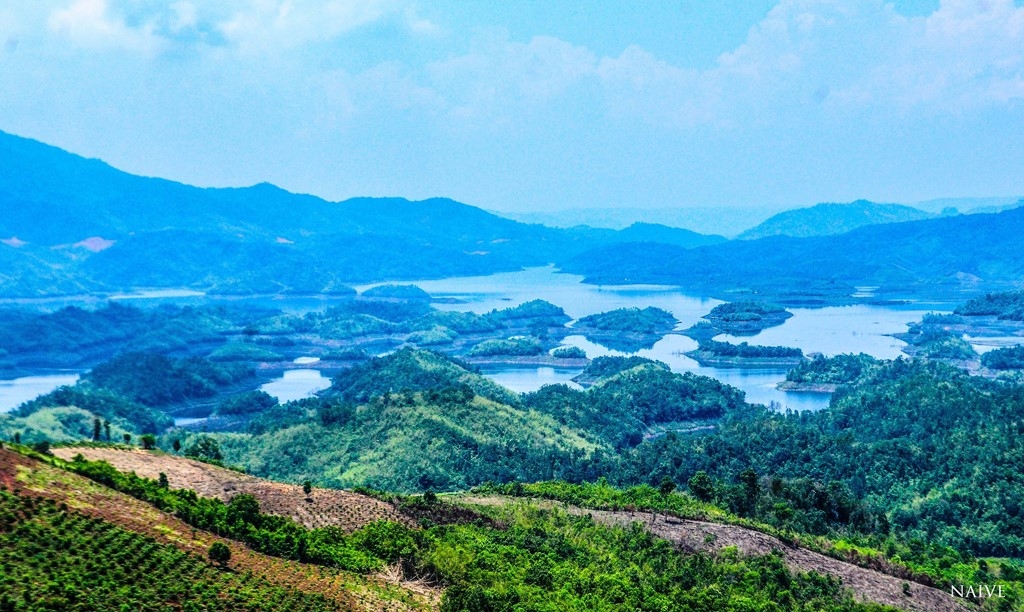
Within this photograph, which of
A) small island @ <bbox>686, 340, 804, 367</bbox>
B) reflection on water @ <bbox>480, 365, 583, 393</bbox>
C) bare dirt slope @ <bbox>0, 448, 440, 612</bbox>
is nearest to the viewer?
bare dirt slope @ <bbox>0, 448, 440, 612</bbox>

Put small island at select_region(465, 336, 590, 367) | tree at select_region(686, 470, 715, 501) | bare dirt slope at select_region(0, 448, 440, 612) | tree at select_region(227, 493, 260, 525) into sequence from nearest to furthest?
bare dirt slope at select_region(0, 448, 440, 612) < tree at select_region(227, 493, 260, 525) < tree at select_region(686, 470, 715, 501) < small island at select_region(465, 336, 590, 367)

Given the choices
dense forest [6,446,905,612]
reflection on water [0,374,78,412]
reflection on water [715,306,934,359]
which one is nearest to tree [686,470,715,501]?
dense forest [6,446,905,612]

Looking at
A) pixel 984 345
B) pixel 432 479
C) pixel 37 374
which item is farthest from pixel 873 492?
pixel 37 374

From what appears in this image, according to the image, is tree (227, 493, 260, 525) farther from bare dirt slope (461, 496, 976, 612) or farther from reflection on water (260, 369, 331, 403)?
reflection on water (260, 369, 331, 403)

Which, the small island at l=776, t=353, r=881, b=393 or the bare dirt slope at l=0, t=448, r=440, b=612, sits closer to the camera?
the bare dirt slope at l=0, t=448, r=440, b=612

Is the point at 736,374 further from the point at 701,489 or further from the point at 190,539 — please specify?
the point at 190,539

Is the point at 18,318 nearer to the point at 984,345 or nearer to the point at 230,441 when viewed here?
the point at 230,441
